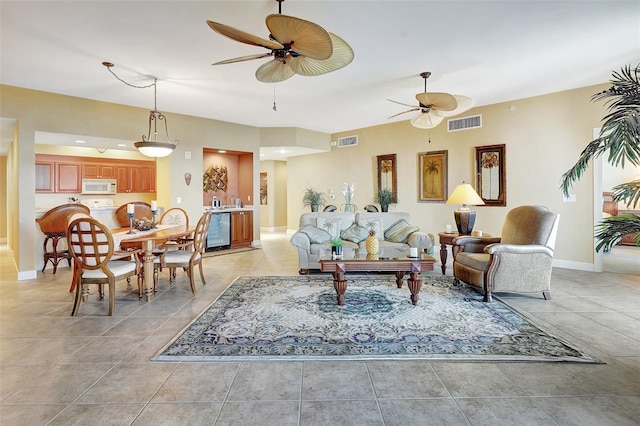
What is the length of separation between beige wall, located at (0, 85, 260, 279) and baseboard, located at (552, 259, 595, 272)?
21.6 ft

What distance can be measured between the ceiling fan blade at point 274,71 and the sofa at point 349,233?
2443 millimetres

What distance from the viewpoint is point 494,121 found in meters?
6.20

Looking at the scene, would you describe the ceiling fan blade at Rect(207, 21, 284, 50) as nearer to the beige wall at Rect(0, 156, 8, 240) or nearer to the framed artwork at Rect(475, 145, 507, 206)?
the framed artwork at Rect(475, 145, 507, 206)

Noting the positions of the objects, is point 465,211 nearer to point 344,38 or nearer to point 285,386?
point 344,38

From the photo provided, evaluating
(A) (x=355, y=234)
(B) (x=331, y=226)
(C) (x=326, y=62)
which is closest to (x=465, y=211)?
(A) (x=355, y=234)

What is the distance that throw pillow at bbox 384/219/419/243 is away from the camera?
205 inches

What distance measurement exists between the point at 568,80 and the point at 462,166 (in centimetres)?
221

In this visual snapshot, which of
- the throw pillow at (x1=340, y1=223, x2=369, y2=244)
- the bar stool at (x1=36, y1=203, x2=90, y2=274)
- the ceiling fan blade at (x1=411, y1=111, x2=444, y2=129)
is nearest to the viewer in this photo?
the ceiling fan blade at (x1=411, y1=111, x2=444, y2=129)

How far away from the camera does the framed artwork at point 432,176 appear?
22.9ft

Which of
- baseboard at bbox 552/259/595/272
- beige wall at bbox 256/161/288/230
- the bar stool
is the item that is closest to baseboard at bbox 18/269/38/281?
the bar stool

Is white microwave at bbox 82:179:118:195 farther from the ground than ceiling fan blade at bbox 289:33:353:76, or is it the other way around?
ceiling fan blade at bbox 289:33:353:76

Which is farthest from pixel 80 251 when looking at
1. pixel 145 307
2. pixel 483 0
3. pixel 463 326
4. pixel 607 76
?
pixel 607 76

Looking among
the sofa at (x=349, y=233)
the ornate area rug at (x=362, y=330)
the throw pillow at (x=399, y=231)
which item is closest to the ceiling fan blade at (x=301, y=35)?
the ornate area rug at (x=362, y=330)

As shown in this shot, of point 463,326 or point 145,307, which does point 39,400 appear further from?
point 463,326
